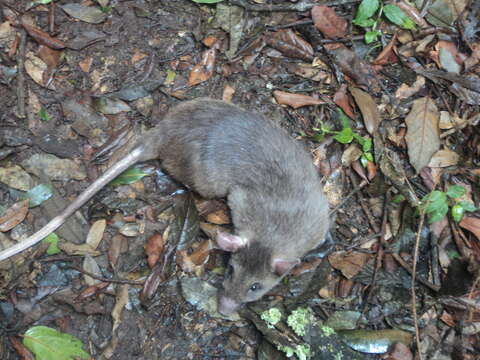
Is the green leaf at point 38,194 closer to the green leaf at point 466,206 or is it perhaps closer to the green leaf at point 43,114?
the green leaf at point 43,114

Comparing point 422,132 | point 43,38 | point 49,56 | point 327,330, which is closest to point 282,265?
point 327,330

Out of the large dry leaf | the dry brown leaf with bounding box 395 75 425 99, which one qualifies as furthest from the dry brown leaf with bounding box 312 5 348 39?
the large dry leaf

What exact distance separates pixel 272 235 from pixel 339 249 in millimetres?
835

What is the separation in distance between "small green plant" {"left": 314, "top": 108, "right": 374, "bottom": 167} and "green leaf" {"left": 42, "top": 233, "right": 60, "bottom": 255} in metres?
2.81

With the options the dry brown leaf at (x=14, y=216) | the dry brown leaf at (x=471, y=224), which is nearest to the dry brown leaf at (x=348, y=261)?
the dry brown leaf at (x=471, y=224)

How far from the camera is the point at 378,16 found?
5.36m

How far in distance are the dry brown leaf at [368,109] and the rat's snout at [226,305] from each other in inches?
87.4

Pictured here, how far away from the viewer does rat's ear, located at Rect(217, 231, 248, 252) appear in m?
4.25

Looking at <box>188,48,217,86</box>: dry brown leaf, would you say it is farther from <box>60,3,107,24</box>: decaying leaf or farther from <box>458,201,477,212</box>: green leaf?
<box>458,201,477,212</box>: green leaf

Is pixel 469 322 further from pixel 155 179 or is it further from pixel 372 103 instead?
pixel 155 179

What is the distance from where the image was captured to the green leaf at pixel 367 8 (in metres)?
5.25

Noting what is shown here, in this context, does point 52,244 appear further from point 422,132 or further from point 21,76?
point 422,132

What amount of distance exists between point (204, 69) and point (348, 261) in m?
2.52

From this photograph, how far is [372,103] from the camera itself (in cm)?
515
